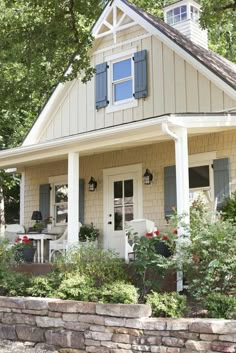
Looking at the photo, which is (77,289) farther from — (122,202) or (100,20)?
(100,20)

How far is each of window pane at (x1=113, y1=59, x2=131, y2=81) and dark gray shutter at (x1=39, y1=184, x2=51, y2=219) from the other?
3.20 m

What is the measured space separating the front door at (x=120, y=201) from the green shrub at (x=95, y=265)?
313cm

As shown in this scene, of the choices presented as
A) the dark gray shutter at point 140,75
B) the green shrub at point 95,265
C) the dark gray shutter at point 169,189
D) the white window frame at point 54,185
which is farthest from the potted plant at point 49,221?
the green shrub at point 95,265

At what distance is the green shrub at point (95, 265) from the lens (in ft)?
22.0

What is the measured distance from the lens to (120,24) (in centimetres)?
1133

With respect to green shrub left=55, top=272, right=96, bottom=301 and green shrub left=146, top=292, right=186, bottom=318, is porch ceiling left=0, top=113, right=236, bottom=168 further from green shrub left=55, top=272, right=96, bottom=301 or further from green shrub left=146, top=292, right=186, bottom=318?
green shrub left=146, top=292, right=186, bottom=318

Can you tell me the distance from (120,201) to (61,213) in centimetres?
185

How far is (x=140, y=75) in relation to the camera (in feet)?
34.8

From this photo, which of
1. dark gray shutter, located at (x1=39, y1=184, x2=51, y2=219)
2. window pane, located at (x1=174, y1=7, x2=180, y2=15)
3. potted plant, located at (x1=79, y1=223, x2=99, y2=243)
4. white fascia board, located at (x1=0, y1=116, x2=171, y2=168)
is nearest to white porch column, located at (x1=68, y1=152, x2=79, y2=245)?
white fascia board, located at (x1=0, y1=116, x2=171, y2=168)

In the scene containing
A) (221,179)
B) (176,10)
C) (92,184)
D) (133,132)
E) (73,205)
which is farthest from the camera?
(176,10)

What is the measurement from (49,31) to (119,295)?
618 centimetres

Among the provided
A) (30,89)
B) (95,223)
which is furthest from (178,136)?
(30,89)

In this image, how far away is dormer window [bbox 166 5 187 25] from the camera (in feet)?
41.1

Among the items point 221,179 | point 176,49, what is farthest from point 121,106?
point 221,179
